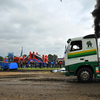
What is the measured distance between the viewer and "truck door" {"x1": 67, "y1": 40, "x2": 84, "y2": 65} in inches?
316

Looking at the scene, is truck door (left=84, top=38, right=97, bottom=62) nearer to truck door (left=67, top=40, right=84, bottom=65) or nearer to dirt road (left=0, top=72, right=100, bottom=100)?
truck door (left=67, top=40, right=84, bottom=65)

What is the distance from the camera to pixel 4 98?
15.8 feet

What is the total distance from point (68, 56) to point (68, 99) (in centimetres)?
396

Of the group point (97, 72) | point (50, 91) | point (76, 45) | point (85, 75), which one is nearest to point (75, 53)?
point (76, 45)

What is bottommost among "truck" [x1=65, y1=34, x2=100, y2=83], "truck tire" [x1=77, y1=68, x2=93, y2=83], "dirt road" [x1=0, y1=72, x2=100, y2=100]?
"dirt road" [x1=0, y1=72, x2=100, y2=100]

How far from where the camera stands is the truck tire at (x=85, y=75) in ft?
25.4

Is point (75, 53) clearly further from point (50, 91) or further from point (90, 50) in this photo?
point (50, 91)

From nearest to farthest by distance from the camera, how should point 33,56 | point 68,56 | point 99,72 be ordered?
point 99,72 → point 68,56 → point 33,56

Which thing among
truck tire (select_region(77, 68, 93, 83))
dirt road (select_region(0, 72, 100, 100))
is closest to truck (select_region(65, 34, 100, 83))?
truck tire (select_region(77, 68, 93, 83))

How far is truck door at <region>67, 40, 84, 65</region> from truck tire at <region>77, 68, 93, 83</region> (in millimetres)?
629

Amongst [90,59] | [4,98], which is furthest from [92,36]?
[4,98]

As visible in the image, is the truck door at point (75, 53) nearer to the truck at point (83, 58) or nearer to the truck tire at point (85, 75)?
the truck at point (83, 58)

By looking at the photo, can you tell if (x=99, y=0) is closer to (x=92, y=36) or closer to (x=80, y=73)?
(x=92, y=36)

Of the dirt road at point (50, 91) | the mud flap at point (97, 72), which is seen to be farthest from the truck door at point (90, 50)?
the dirt road at point (50, 91)
